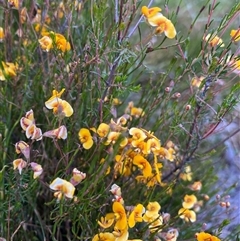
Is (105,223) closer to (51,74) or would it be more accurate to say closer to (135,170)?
(135,170)

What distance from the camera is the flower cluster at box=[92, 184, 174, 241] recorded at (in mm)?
799

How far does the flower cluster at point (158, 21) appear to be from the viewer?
852mm

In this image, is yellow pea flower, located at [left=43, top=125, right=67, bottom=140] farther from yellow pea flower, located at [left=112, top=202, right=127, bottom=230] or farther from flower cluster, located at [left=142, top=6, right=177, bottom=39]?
flower cluster, located at [left=142, top=6, right=177, bottom=39]

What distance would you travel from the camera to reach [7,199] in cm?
93

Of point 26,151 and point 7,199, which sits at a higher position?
point 26,151

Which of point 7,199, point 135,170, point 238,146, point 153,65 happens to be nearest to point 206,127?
point 135,170

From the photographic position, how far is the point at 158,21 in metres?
0.85

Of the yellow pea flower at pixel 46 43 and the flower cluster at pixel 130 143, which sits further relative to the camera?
the yellow pea flower at pixel 46 43

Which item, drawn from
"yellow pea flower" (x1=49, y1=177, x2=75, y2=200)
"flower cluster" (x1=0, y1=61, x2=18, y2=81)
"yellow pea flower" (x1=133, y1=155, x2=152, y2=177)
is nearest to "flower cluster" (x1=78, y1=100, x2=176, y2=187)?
"yellow pea flower" (x1=133, y1=155, x2=152, y2=177)

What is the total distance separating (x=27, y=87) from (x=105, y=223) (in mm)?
432

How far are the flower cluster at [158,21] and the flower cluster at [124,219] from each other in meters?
0.31

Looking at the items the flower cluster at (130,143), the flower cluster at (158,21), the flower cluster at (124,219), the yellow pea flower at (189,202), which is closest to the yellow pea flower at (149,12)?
the flower cluster at (158,21)

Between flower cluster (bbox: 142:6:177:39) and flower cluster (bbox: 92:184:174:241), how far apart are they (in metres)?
0.31

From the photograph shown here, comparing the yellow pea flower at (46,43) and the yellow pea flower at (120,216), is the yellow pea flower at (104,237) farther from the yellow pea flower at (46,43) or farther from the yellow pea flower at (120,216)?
the yellow pea flower at (46,43)
